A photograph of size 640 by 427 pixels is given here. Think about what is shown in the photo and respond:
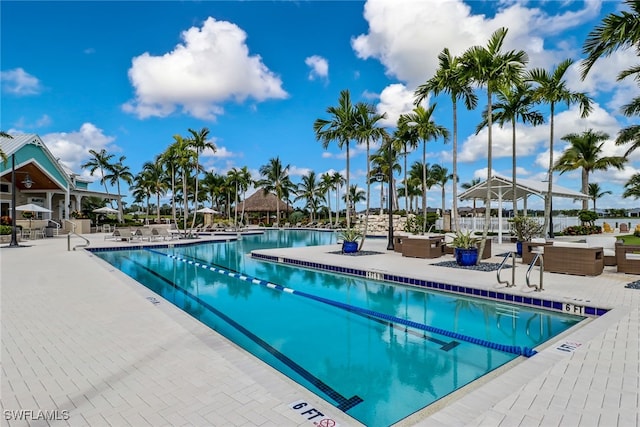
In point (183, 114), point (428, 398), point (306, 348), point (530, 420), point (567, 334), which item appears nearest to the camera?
point (530, 420)

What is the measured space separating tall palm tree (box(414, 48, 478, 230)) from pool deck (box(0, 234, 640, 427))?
7.44 metres

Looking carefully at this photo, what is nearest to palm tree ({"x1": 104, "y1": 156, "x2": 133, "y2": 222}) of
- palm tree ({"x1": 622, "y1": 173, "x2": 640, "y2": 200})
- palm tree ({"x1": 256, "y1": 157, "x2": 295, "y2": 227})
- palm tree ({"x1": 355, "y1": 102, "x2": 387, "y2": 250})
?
palm tree ({"x1": 256, "y1": 157, "x2": 295, "y2": 227})

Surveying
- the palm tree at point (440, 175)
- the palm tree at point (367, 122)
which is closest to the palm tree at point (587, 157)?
the palm tree at point (440, 175)

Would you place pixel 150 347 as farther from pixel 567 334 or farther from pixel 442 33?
pixel 442 33

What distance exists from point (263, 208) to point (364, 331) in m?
40.3

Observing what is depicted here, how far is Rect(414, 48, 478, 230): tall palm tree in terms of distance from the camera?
10645mm

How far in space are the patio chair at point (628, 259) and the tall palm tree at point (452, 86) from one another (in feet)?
13.6

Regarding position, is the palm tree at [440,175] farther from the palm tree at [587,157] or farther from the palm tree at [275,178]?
the palm tree at [275,178]

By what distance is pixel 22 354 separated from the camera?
374cm

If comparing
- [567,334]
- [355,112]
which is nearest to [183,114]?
[355,112]

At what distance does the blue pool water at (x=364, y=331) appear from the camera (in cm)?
354

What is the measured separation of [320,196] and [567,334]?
4026 cm

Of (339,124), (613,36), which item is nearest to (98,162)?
(339,124)

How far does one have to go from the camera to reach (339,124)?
48.1ft
